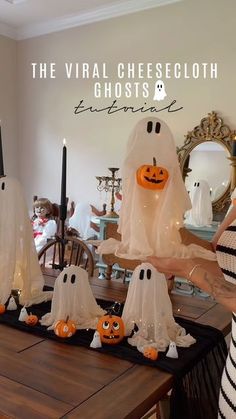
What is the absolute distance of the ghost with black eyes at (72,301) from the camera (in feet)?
3.72

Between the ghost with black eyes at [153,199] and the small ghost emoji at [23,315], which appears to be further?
the small ghost emoji at [23,315]

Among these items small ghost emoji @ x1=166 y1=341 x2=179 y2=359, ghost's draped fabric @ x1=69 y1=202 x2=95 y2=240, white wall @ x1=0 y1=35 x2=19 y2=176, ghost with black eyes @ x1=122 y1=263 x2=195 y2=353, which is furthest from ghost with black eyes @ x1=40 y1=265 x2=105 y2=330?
white wall @ x1=0 y1=35 x2=19 y2=176

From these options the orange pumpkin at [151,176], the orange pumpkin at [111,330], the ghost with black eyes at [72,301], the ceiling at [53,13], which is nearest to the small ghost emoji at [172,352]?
the orange pumpkin at [111,330]

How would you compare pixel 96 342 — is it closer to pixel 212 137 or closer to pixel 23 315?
pixel 23 315

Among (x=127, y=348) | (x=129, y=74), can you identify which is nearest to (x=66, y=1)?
(x=129, y=74)

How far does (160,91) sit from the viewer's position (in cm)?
291

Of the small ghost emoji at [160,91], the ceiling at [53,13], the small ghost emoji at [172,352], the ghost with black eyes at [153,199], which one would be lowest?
the small ghost emoji at [172,352]

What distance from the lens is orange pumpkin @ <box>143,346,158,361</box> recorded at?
96cm

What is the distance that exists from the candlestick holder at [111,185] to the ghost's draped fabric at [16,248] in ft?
5.13

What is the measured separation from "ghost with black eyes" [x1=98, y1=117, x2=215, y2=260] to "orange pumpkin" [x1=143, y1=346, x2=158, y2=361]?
0.24 m

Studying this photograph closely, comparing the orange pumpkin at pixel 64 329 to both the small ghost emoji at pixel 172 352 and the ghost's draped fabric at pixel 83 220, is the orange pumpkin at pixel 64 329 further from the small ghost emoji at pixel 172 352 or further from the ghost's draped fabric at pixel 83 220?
the ghost's draped fabric at pixel 83 220

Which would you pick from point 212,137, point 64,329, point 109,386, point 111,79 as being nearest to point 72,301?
point 64,329

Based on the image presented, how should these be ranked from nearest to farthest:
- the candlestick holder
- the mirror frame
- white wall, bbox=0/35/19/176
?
the mirror frame → the candlestick holder → white wall, bbox=0/35/19/176

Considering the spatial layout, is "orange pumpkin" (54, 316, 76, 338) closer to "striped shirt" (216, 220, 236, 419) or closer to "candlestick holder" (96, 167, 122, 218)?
"striped shirt" (216, 220, 236, 419)
